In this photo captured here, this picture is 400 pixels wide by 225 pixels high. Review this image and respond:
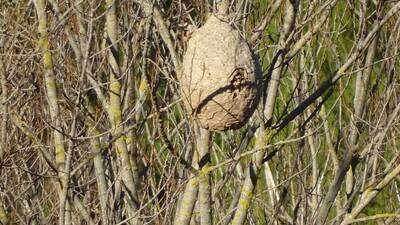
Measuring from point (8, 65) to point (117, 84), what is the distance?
2.63ft

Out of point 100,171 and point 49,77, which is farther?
point 100,171

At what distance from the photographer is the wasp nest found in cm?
270

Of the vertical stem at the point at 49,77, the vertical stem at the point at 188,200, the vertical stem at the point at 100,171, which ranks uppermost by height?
the vertical stem at the point at 49,77

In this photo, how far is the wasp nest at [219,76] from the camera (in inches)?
106

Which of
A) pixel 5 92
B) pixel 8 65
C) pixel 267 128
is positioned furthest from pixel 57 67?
pixel 267 128

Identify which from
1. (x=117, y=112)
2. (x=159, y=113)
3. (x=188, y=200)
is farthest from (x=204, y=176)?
(x=117, y=112)

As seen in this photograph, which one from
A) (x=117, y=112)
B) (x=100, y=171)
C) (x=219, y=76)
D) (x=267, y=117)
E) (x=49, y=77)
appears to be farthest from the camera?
(x=100, y=171)

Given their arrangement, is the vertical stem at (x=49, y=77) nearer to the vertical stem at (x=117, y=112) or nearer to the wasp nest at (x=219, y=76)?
the vertical stem at (x=117, y=112)

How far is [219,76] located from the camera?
8.86ft

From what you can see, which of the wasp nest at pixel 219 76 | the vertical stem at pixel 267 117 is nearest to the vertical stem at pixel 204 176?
the vertical stem at pixel 267 117

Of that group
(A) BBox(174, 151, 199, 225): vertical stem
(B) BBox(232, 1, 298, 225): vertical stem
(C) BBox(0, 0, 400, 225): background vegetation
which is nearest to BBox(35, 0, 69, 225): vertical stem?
(C) BBox(0, 0, 400, 225): background vegetation

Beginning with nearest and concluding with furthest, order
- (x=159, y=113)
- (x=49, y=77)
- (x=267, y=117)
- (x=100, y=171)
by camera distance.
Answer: (x=267, y=117)
(x=159, y=113)
(x=49, y=77)
(x=100, y=171)

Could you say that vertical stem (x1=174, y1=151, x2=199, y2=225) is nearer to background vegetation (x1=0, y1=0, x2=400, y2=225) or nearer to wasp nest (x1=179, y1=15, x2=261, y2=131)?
background vegetation (x1=0, y1=0, x2=400, y2=225)

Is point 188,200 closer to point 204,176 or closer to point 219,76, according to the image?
point 204,176
